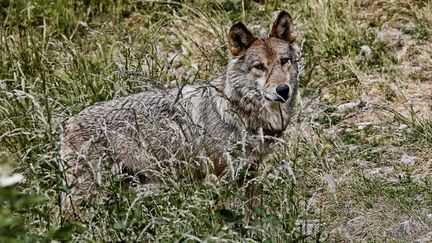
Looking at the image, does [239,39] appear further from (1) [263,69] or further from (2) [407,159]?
(2) [407,159]

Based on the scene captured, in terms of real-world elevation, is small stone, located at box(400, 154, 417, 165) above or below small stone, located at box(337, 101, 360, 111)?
above

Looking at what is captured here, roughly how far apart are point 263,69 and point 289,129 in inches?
37.0

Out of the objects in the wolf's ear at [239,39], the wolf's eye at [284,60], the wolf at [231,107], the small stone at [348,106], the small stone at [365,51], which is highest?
the wolf's ear at [239,39]

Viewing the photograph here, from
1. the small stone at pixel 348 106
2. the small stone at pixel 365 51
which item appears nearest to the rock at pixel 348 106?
the small stone at pixel 348 106

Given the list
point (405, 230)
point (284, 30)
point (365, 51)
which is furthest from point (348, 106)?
point (405, 230)

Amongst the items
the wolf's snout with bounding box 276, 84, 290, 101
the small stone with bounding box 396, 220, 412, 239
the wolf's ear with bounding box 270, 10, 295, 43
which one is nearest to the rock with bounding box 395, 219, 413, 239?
the small stone with bounding box 396, 220, 412, 239

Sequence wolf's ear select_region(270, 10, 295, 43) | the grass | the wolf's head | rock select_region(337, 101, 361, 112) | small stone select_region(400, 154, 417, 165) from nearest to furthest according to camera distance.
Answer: the grass < the wolf's head < wolf's ear select_region(270, 10, 295, 43) < small stone select_region(400, 154, 417, 165) < rock select_region(337, 101, 361, 112)

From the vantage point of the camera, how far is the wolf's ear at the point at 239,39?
6.14 m

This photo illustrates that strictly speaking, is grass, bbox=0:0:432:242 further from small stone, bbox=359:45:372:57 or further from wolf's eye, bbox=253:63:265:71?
wolf's eye, bbox=253:63:265:71

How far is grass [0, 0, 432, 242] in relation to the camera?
14.5ft

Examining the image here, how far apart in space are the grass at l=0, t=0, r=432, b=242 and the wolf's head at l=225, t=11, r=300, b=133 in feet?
0.77

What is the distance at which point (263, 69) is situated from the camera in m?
6.09

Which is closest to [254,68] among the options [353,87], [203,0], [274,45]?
[274,45]

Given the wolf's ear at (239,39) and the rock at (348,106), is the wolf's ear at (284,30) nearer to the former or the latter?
the wolf's ear at (239,39)
